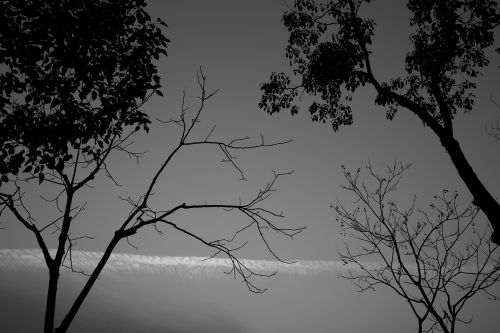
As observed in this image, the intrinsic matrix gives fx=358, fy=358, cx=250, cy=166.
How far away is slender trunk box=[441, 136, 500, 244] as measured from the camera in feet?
20.2

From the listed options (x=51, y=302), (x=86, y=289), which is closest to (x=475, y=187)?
(x=86, y=289)

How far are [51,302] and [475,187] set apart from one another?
731 centimetres

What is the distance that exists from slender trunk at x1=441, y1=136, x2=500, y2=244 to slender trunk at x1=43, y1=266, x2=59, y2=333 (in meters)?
7.00

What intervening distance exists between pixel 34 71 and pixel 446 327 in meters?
9.93

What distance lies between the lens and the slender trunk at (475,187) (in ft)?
20.2

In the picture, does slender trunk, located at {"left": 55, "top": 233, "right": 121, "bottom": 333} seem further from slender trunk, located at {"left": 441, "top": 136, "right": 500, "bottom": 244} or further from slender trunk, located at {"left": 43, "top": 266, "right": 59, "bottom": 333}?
slender trunk, located at {"left": 441, "top": 136, "right": 500, "bottom": 244}

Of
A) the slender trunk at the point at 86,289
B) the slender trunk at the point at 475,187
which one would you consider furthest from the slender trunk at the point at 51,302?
the slender trunk at the point at 475,187

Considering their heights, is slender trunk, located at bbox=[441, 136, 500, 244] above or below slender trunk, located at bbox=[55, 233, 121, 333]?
above

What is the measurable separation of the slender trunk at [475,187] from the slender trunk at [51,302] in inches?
276

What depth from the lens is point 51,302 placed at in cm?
506

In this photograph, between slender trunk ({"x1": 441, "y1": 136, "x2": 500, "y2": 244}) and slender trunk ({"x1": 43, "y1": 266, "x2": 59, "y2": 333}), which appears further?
slender trunk ({"x1": 441, "y1": 136, "x2": 500, "y2": 244})

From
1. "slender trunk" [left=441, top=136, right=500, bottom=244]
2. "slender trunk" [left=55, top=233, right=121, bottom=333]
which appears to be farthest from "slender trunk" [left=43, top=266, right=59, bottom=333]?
"slender trunk" [left=441, top=136, right=500, bottom=244]

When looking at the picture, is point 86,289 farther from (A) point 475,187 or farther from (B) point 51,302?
(A) point 475,187

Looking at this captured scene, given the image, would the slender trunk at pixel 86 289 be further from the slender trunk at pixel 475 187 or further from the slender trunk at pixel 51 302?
the slender trunk at pixel 475 187
